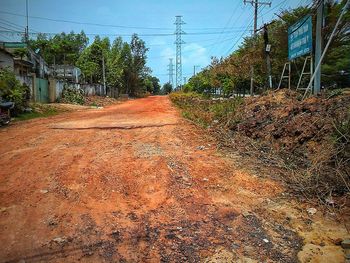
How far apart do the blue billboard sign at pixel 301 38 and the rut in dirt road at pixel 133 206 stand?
5.13 meters

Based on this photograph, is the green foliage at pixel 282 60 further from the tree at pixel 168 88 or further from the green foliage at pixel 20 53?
the tree at pixel 168 88

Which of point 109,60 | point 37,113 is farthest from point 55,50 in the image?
point 37,113

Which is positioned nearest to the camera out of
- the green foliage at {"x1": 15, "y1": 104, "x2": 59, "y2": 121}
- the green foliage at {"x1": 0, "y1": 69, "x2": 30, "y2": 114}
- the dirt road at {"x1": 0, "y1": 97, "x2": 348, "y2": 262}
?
the dirt road at {"x1": 0, "y1": 97, "x2": 348, "y2": 262}

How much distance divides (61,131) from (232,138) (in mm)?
4815

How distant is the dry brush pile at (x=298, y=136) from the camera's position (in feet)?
17.0

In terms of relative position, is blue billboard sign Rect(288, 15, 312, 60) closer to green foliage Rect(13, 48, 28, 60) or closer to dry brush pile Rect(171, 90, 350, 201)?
dry brush pile Rect(171, 90, 350, 201)

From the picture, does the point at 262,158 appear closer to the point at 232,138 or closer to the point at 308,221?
the point at 232,138

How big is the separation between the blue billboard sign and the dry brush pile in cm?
162

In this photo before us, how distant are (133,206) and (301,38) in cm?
861

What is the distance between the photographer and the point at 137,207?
4.57 metres

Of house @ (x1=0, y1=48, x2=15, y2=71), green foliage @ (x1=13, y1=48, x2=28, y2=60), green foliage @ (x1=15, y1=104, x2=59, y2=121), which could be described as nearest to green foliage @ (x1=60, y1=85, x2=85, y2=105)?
house @ (x1=0, y1=48, x2=15, y2=71)

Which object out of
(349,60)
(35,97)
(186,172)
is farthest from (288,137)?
(35,97)

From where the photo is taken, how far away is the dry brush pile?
17.0 ft

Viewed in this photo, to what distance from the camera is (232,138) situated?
8.05 metres
